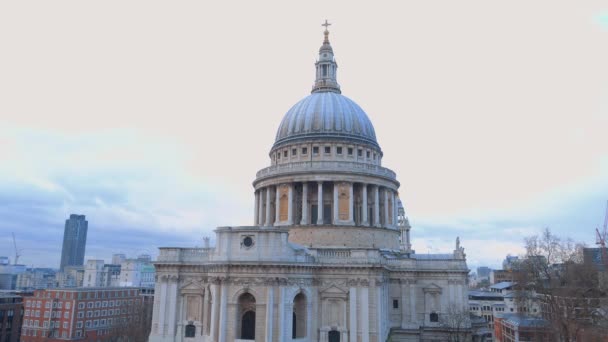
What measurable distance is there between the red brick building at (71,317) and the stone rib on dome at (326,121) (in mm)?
43872

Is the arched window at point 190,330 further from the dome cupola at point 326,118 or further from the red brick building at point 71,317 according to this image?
the red brick building at point 71,317

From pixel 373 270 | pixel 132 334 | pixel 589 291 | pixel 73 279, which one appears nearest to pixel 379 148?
pixel 373 270

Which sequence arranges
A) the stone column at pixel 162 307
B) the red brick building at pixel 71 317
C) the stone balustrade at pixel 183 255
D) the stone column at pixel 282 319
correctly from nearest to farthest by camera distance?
the stone column at pixel 282 319 < the stone column at pixel 162 307 < the stone balustrade at pixel 183 255 < the red brick building at pixel 71 317

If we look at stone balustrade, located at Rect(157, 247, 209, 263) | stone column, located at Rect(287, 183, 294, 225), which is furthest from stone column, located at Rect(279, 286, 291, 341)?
stone column, located at Rect(287, 183, 294, 225)

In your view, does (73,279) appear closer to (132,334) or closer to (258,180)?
(132,334)

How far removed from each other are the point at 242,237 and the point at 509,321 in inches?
1963

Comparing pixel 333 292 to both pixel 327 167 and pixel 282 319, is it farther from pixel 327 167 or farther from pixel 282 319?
pixel 327 167

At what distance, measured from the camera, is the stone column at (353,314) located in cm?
4225

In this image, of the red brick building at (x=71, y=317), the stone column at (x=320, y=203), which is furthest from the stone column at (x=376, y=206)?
the red brick building at (x=71, y=317)

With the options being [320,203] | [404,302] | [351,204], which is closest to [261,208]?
[320,203]

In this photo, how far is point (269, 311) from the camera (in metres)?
41.5

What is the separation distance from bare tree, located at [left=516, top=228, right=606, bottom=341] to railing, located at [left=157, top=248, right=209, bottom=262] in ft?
103

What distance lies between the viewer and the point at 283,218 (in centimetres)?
5716

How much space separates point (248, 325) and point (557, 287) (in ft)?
94.4
